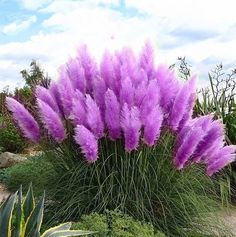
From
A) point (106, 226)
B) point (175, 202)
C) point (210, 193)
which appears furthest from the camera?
point (210, 193)

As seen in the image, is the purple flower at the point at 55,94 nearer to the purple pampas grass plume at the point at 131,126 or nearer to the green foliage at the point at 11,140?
the purple pampas grass plume at the point at 131,126

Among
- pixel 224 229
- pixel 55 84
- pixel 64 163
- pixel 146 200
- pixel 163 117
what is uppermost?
pixel 55 84

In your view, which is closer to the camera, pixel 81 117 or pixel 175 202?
pixel 81 117

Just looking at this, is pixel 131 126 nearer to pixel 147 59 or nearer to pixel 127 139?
pixel 127 139

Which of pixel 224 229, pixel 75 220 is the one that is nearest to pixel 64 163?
pixel 75 220

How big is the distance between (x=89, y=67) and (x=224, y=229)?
197 centimetres

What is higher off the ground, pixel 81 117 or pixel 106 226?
pixel 81 117

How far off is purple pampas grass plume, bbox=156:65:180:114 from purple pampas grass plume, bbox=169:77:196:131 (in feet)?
0.31

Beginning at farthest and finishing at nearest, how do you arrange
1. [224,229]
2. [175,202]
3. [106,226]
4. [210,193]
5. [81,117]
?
[210,193] → [224,229] → [175,202] → [81,117] → [106,226]

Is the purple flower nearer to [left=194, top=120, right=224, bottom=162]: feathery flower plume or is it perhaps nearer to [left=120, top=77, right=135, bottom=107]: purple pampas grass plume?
[left=120, top=77, right=135, bottom=107]: purple pampas grass plume

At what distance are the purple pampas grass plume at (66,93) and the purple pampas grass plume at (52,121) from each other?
214 mm

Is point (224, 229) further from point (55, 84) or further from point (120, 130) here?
point (55, 84)

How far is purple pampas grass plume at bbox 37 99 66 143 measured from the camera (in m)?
4.57

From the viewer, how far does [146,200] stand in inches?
188
